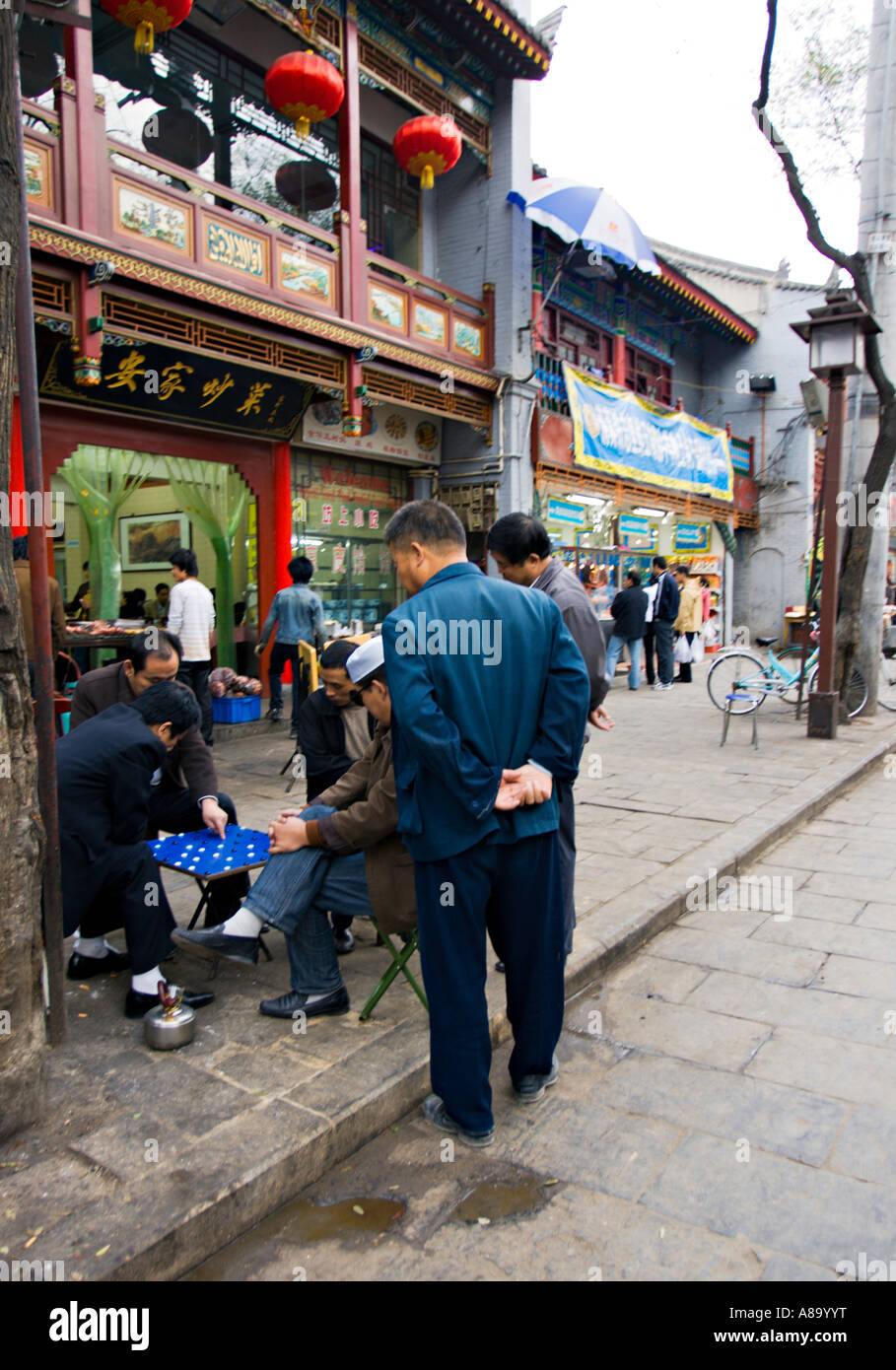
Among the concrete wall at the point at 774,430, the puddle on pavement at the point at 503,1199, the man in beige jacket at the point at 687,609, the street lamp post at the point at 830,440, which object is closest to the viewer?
the puddle on pavement at the point at 503,1199

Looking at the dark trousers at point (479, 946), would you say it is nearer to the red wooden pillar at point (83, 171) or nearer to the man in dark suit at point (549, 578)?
the man in dark suit at point (549, 578)

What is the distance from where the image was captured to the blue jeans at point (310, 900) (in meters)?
3.25

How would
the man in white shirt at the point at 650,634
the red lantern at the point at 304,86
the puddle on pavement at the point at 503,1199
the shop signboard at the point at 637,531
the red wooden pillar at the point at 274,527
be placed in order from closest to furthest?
1. the puddle on pavement at the point at 503,1199
2. the red lantern at the point at 304,86
3. the red wooden pillar at the point at 274,527
4. the man in white shirt at the point at 650,634
5. the shop signboard at the point at 637,531

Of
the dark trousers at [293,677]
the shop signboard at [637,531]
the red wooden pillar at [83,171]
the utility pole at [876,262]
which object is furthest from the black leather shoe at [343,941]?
the shop signboard at [637,531]

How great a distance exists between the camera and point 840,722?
405 inches

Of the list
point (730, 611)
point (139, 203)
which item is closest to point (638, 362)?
point (730, 611)

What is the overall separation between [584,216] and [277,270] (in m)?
4.43

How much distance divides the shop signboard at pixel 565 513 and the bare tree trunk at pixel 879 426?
441cm

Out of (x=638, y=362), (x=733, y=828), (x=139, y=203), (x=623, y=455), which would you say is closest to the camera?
(x=733, y=828)

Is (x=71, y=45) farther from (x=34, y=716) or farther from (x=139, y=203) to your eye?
(x=34, y=716)

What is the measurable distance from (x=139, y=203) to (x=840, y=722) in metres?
8.56

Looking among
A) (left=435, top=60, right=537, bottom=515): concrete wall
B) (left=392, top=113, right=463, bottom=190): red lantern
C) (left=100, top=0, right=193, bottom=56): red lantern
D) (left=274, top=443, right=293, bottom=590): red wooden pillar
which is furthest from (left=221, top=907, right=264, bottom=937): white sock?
(left=435, top=60, right=537, bottom=515): concrete wall

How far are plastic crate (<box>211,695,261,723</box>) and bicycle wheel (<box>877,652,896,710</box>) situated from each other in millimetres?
7172
